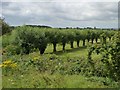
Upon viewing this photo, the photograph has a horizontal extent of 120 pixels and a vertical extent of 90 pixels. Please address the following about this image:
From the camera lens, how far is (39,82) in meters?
10.5

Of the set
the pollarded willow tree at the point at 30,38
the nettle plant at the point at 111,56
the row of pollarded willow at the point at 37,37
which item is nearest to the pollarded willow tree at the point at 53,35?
the row of pollarded willow at the point at 37,37

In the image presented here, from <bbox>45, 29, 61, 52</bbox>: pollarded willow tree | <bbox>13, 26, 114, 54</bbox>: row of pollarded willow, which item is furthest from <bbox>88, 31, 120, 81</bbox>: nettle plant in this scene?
<bbox>45, 29, 61, 52</bbox>: pollarded willow tree

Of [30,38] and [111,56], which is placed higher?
[111,56]

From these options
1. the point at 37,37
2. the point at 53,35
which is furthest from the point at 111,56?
the point at 53,35

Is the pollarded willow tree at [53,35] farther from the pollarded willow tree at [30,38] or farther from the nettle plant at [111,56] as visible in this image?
the nettle plant at [111,56]

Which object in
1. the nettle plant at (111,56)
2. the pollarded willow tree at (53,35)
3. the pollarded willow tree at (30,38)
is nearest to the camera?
the nettle plant at (111,56)

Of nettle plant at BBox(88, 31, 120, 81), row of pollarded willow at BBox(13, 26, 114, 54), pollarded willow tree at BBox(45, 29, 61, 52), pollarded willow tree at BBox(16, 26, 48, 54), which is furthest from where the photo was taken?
pollarded willow tree at BBox(45, 29, 61, 52)

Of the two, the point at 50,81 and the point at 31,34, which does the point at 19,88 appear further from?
the point at 31,34

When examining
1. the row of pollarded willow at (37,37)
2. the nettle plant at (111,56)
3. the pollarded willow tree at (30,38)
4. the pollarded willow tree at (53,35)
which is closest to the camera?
the nettle plant at (111,56)

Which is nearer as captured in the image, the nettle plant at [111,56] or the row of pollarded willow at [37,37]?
the nettle plant at [111,56]

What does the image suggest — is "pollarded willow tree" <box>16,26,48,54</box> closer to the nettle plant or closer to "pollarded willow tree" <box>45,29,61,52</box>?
"pollarded willow tree" <box>45,29,61,52</box>

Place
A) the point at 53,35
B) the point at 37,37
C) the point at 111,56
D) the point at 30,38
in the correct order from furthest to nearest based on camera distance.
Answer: the point at 53,35 < the point at 37,37 < the point at 30,38 < the point at 111,56

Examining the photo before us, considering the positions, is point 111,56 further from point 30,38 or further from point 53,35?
point 53,35

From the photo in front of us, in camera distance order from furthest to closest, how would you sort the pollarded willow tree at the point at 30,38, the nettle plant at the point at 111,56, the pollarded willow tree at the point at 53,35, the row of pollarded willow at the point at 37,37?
the pollarded willow tree at the point at 53,35 → the row of pollarded willow at the point at 37,37 → the pollarded willow tree at the point at 30,38 → the nettle plant at the point at 111,56
